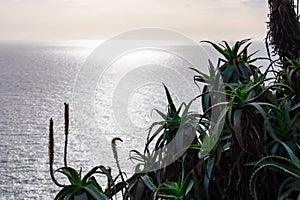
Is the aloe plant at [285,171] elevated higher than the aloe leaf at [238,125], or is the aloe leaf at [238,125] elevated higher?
the aloe leaf at [238,125]

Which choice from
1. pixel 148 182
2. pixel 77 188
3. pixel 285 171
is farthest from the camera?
pixel 148 182

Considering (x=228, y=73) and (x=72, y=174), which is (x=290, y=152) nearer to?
(x=228, y=73)

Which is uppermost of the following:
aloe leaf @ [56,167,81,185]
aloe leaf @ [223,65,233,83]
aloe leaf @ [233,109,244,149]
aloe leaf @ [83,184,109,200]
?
aloe leaf @ [223,65,233,83]

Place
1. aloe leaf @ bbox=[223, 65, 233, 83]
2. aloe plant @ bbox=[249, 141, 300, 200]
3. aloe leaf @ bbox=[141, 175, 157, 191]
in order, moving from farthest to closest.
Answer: aloe leaf @ bbox=[223, 65, 233, 83] → aloe leaf @ bbox=[141, 175, 157, 191] → aloe plant @ bbox=[249, 141, 300, 200]

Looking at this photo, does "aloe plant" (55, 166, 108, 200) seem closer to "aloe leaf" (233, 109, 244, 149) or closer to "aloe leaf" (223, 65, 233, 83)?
"aloe leaf" (233, 109, 244, 149)

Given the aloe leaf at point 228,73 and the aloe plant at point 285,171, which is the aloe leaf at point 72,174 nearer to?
the aloe plant at point 285,171

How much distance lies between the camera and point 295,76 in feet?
4.11

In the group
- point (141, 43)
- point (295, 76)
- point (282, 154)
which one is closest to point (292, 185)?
point (282, 154)

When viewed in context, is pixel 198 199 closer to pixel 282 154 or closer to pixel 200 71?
pixel 282 154

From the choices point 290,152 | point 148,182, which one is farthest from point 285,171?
point 148,182

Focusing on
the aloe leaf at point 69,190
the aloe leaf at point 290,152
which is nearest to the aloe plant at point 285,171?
the aloe leaf at point 290,152

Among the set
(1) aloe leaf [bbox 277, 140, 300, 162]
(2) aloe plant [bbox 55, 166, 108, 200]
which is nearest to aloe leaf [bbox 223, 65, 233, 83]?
(1) aloe leaf [bbox 277, 140, 300, 162]

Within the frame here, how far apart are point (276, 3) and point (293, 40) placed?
16 cm

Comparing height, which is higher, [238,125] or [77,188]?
[238,125]
